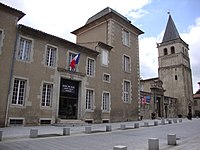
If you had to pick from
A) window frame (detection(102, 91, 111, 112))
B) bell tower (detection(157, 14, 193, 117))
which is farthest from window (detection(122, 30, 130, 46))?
bell tower (detection(157, 14, 193, 117))

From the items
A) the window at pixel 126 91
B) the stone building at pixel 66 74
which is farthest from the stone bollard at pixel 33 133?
the window at pixel 126 91

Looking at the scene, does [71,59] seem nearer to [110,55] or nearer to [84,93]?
[84,93]

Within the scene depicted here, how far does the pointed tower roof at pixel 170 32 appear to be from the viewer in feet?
162

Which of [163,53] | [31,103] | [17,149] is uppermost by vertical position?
[163,53]

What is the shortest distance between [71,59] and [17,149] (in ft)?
41.2

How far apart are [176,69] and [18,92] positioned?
39357 millimetres

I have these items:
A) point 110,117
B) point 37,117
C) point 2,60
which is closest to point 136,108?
point 110,117

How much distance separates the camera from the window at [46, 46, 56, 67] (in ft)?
53.7

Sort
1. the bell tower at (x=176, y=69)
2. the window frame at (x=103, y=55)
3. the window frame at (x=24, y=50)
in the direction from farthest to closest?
1. the bell tower at (x=176, y=69)
2. the window frame at (x=103, y=55)
3. the window frame at (x=24, y=50)

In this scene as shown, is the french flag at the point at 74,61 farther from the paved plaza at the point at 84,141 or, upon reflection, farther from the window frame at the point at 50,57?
the paved plaza at the point at 84,141

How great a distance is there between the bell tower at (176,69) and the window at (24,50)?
1449 inches

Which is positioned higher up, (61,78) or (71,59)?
(71,59)

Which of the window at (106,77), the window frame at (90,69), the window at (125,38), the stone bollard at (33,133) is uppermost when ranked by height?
the window at (125,38)

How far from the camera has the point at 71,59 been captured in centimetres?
1805
